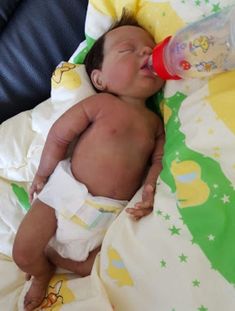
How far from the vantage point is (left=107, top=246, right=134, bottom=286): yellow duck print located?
0.87m

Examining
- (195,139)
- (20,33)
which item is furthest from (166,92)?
(20,33)

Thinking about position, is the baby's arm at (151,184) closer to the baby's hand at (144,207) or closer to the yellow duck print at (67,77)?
the baby's hand at (144,207)

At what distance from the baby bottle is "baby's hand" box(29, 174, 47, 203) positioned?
39cm

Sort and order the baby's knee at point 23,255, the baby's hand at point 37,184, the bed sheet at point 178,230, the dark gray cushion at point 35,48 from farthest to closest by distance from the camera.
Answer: the dark gray cushion at point 35,48, the baby's hand at point 37,184, the baby's knee at point 23,255, the bed sheet at point 178,230

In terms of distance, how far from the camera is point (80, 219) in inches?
40.4

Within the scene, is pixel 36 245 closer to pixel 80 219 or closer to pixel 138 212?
pixel 80 219

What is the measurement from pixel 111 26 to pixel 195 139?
0.50 meters

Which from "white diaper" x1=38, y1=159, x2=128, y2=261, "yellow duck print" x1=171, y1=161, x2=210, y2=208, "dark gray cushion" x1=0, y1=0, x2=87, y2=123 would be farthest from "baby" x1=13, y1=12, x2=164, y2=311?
"dark gray cushion" x1=0, y1=0, x2=87, y2=123

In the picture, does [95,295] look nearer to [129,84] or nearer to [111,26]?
[129,84]

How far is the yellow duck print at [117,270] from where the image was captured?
867 millimetres

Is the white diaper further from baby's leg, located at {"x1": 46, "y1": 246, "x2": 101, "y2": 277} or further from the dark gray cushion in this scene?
the dark gray cushion

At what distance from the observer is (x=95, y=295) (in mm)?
894

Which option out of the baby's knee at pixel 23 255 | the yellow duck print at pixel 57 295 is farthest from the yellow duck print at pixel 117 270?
the baby's knee at pixel 23 255

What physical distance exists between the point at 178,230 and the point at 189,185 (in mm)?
87
